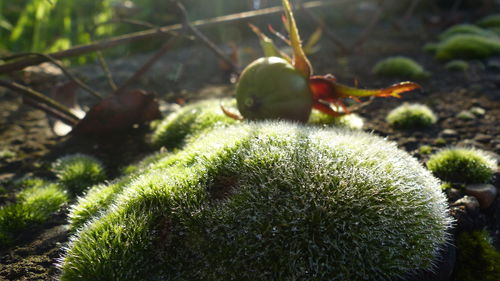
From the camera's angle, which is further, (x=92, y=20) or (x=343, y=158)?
(x=92, y=20)

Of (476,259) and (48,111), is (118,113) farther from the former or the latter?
(476,259)

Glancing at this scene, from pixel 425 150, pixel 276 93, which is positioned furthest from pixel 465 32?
pixel 276 93

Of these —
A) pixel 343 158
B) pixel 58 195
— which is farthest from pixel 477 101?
pixel 58 195

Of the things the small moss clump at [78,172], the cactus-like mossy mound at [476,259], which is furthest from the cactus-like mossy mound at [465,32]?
the small moss clump at [78,172]

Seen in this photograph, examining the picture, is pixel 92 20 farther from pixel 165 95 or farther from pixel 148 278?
pixel 148 278

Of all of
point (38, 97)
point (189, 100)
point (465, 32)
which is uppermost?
point (465, 32)

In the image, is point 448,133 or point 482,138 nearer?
point 482,138

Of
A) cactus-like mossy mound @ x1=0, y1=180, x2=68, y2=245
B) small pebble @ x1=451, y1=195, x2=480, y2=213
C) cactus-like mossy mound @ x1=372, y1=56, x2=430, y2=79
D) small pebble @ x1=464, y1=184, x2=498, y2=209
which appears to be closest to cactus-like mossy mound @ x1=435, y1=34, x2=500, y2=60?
cactus-like mossy mound @ x1=372, y1=56, x2=430, y2=79

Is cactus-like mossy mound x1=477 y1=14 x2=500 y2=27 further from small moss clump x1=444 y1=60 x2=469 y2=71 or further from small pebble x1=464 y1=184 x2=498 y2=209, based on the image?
small pebble x1=464 y1=184 x2=498 y2=209
